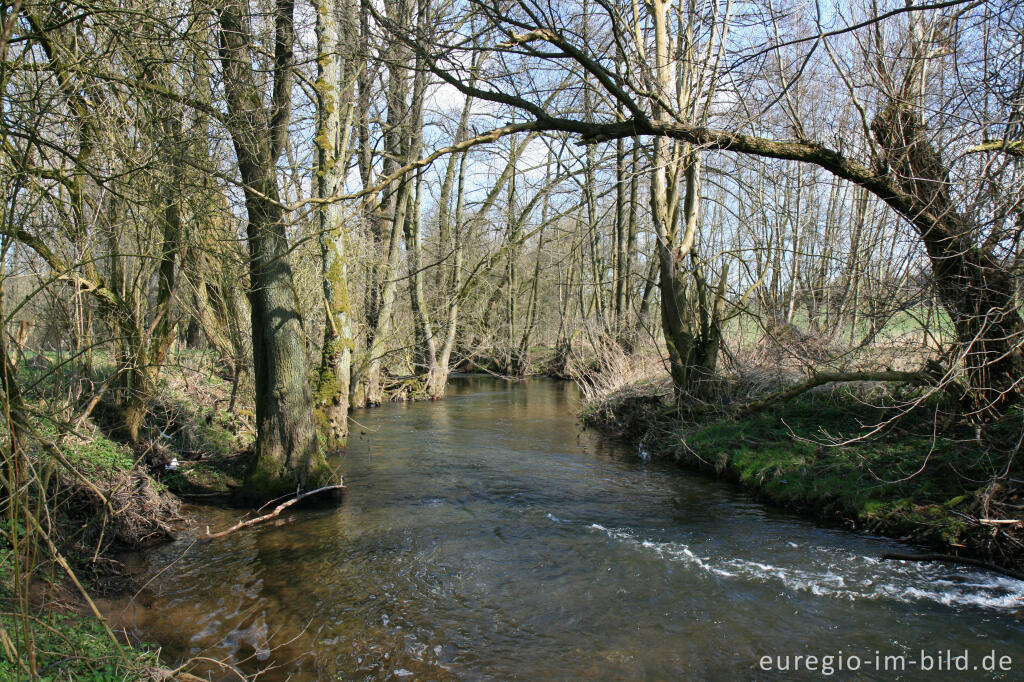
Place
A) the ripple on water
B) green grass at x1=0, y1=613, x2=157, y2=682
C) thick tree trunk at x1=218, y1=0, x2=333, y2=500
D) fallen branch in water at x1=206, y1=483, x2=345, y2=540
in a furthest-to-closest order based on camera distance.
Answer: thick tree trunk at x1=218, y1=0, x2=333, y2=500 < fallen branch in water at x1=206, y1=483, x2=345, y2=540 < the ripple on water < green grass at x1=0, y1=613, x2=157, y2=682

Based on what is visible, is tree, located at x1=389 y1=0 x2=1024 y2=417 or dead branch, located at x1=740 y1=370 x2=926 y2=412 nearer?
tree, located at x1=389 y1=0 x2=1024 y2=417

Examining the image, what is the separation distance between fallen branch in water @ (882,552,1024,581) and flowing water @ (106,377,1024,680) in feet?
0.38

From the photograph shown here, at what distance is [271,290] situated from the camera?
27.2 ft

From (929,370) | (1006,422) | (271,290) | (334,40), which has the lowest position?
(1006,422)

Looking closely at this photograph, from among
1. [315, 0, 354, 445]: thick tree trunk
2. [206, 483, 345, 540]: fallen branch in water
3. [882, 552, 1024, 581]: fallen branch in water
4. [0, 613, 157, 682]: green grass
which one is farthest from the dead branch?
[0, 613, 157, 682]: green grass

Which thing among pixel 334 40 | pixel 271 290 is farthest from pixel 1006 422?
pixel 334 40

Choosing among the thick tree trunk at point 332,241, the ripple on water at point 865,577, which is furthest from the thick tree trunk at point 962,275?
the thick tree trunk at point 332,241

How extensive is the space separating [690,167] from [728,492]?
528 centimetres

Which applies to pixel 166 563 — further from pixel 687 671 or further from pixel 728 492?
pixel 728 492

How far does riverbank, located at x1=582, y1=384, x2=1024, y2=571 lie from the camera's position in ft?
20.7

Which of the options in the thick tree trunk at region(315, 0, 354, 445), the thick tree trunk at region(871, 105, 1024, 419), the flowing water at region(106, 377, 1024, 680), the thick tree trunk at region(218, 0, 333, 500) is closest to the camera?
the flowing water at region(106, 377, 1024, 680)

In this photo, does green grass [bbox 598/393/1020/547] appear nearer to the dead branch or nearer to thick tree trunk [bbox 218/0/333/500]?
the dead branch

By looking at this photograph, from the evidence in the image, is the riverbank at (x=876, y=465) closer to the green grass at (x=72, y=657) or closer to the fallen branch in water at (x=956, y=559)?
the fallen branch in water at (x=956, y=559)

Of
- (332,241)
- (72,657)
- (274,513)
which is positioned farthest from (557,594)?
(332,241)
